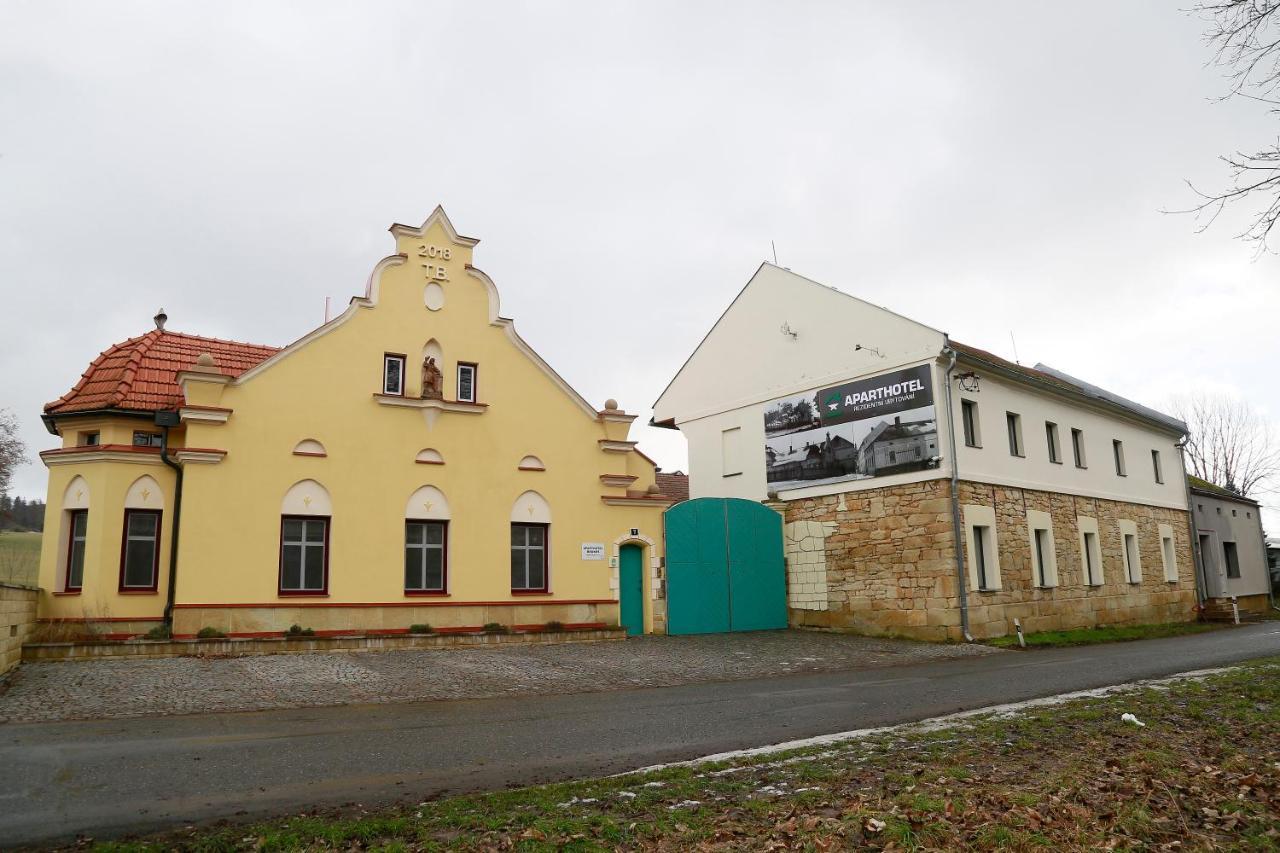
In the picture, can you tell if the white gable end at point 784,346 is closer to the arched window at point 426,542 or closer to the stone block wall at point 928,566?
the stone block wall at point 928,566

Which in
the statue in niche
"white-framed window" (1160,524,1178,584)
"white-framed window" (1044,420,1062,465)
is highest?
the statue in niche

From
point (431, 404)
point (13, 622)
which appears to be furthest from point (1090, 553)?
point (13, 622)

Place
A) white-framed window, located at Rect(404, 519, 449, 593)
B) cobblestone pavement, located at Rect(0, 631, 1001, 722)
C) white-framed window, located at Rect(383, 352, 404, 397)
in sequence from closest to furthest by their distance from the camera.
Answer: cobblestone pavement, located at Rect(0, 631, 1001, 722), white-framed window, located at Rect(404, 519, 449, 593), white-framed window, located at Rect(383, 352, 404, 397)

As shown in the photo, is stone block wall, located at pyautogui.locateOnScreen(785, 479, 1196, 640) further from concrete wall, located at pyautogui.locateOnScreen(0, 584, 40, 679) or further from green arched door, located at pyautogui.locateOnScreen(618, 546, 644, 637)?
concrete wall, located at pyautogui.locateOnScreen(0, 584, 40, 679)

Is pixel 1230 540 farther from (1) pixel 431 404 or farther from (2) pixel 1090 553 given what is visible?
(1) pixel 431 404

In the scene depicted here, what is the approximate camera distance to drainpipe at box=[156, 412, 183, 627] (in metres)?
17.1

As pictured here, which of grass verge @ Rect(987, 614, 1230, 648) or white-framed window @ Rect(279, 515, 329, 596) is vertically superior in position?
white-framed window @ Rect(279, 515, 329, 596)

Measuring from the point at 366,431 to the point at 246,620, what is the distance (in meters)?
4.54

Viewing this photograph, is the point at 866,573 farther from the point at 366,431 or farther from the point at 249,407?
the point at 249,407

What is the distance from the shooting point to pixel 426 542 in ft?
65.2

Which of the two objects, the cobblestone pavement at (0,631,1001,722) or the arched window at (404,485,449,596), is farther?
the arched window at (404,485,449,596)

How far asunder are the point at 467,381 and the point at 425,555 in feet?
13.8

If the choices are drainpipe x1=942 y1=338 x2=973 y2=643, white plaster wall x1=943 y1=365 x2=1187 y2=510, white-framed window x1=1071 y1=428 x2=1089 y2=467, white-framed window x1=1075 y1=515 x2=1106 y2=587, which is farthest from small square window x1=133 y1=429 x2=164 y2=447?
white-framed window x1=1071 y1=428 x2=1089 y2=467

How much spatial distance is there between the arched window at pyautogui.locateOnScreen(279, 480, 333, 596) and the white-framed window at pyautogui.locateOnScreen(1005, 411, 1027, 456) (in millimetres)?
17742
